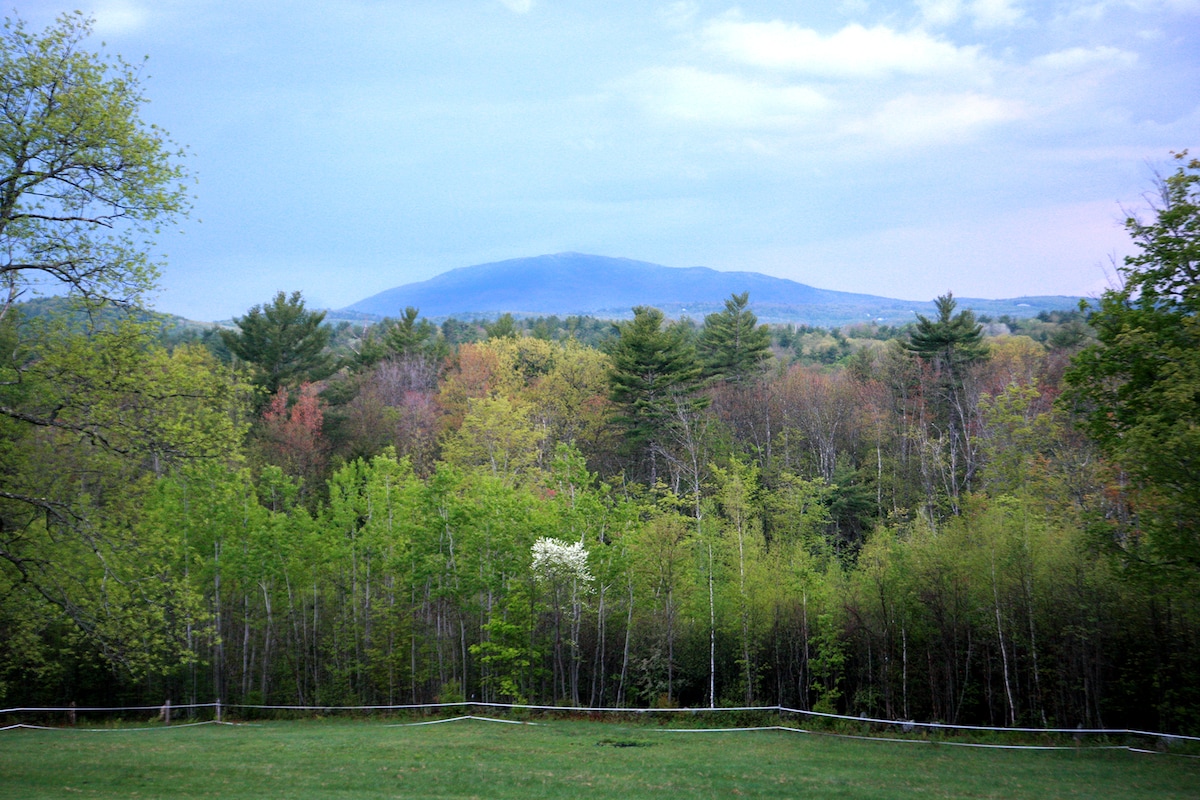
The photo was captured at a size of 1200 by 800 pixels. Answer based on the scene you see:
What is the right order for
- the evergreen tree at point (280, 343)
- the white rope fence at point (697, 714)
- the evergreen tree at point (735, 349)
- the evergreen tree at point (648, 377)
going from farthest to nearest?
the evergreen tree at point (735, 349), the evergreen tree at point (280, 343), the evergreen tree at point (648, 377), the white rope fence at point (697, 714)

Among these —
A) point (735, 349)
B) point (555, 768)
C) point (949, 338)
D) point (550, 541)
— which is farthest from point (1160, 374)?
point (735, 349)

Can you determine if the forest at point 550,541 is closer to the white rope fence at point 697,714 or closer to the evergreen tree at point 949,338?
the white rope fence at point 697,714

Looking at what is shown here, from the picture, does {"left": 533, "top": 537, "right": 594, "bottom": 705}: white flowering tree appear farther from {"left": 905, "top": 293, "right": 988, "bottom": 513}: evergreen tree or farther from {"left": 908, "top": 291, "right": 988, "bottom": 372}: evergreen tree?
{"left": 908, "top": 291, "right": 988, "bottom": 372}: evergreen tree

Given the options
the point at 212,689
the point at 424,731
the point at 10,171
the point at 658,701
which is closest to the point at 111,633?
the point at 10,171

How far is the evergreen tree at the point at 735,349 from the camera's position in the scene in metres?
59.1

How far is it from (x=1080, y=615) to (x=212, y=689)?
2720 cm

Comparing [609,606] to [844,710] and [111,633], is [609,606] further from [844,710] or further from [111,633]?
[111,633]

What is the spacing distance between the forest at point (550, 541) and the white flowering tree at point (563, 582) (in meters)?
0.17

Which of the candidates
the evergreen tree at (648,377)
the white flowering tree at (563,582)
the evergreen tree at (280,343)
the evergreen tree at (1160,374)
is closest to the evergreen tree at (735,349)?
the evergreen tree at (648,377)

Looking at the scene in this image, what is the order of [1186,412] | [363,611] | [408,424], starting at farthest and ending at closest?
[408,424] → [363,611] → [1186,412]

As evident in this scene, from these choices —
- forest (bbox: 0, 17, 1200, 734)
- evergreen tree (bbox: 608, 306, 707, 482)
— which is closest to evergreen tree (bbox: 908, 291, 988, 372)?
forest (bbox: 0, 17, 1200, 734)

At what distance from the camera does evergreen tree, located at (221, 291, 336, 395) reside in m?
51.2

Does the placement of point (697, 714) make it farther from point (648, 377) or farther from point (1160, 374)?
point (648, 377)

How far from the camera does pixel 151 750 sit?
55.0 ft
